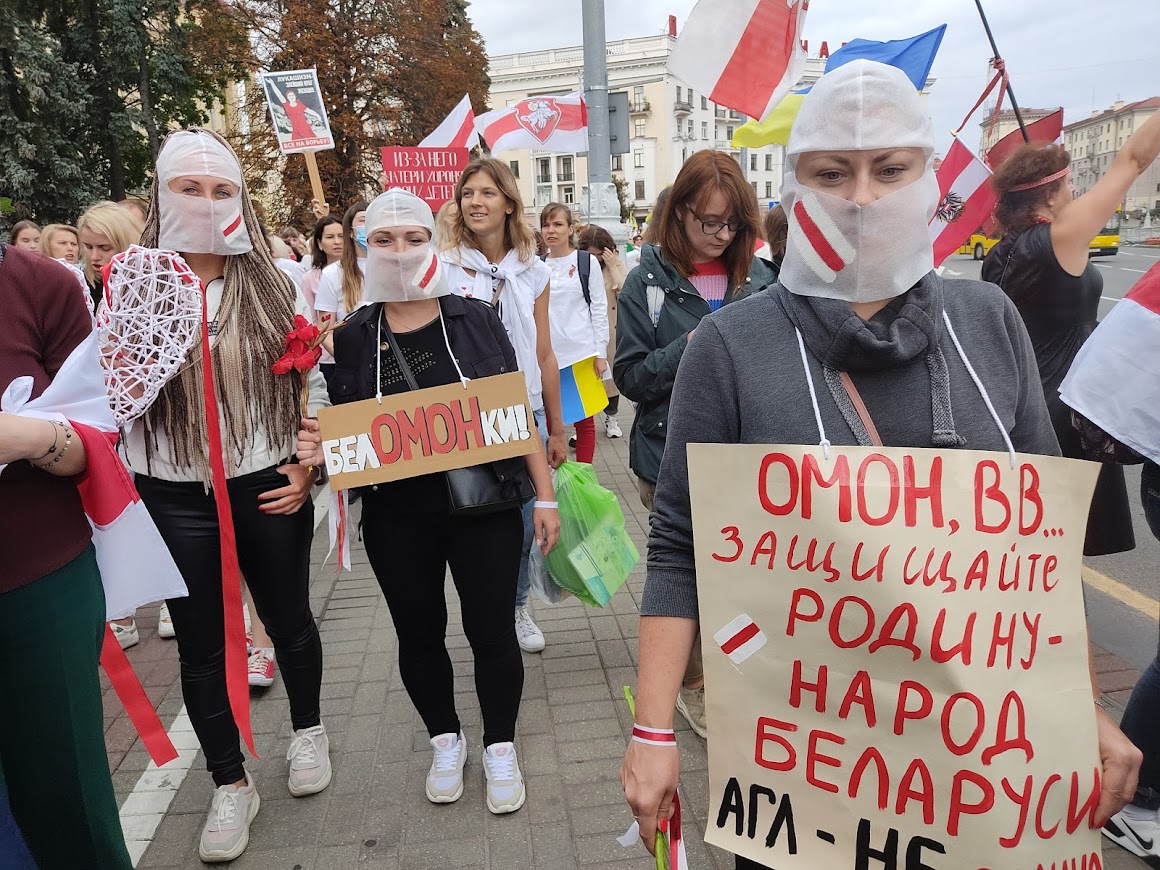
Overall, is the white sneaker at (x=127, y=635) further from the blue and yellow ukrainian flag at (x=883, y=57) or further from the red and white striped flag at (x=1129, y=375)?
the red and white striped flag at (x=1129, y=375)

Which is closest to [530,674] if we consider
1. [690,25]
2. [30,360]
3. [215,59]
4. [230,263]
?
[230,263]

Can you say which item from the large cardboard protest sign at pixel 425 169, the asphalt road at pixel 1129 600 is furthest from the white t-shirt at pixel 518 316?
the large cardboard protest sign at pixel 425 169

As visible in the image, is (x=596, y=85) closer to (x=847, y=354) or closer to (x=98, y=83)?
(x=847, y=354)

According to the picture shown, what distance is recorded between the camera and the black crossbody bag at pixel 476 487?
250 cm

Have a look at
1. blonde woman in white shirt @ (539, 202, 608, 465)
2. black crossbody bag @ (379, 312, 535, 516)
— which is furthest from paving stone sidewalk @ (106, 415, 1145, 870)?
blonde woman in white shirt @ (539, 202, 608, 465)

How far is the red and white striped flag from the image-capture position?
1.79 m

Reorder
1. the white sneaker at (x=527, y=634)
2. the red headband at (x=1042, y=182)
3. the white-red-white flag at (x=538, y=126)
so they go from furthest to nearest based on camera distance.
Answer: the white-red-white flag at (x=538, y=126), the white sneaker at (x=527, y=634), the red headband at (x=1042, y=182)

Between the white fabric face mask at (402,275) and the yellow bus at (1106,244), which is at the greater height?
the white fabric face mask at (402,275)

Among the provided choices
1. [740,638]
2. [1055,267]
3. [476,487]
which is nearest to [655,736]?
[740,638]

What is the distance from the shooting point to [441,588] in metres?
2.73

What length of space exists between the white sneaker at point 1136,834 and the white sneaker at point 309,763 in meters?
2.51

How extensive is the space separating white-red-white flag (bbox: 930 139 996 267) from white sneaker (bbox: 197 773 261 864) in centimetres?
366

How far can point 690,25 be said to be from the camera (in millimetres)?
3529

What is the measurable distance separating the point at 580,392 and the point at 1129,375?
367 centimetres
